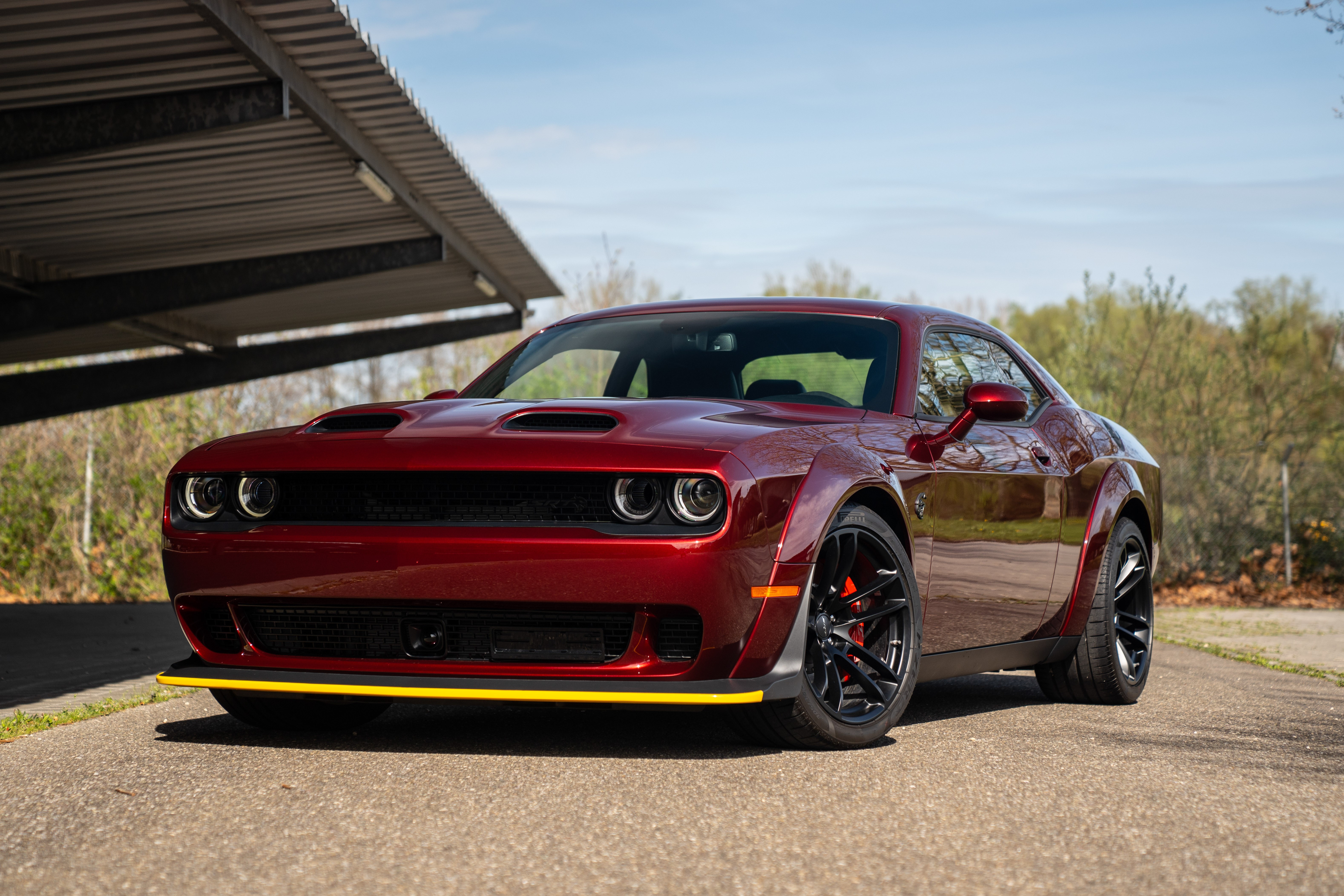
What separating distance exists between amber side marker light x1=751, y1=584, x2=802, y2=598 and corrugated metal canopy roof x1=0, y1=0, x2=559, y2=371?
17.0ft

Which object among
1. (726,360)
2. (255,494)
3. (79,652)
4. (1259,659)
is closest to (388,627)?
(255,494)

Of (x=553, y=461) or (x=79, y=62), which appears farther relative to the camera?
(x=79, y=62)

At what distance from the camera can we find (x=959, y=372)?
19.1 ft

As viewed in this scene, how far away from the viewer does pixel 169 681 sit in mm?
4516

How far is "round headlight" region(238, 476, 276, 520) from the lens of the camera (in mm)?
4496

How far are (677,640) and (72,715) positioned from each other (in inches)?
110

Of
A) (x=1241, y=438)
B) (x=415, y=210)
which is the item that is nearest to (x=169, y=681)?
(x=415, y=210)

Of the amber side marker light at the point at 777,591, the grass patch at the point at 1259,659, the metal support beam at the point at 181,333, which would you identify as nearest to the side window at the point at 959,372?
the amber side marker light at the point at 777,591

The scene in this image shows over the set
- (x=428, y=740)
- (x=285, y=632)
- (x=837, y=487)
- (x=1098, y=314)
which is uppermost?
(x=1098, y=314)

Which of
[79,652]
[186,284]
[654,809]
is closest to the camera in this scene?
[654,809]

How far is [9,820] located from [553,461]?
164 centimetres

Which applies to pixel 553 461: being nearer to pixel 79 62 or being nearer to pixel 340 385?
pixel 79 62

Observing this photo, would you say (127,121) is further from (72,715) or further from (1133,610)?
(1133,610)

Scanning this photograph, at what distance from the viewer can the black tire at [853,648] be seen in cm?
434
